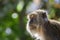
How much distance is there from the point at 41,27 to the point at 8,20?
92.5 inches

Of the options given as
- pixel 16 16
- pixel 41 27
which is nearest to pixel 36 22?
pixel 41 27

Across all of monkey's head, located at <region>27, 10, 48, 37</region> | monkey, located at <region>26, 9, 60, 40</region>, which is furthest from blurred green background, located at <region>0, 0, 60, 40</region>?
monkey's head, located at <region>27, 10, 48, 37</region>

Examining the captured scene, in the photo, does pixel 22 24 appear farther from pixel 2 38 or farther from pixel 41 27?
pixel 41 27

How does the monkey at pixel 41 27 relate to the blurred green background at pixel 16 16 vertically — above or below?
below

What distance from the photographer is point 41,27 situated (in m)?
1.48

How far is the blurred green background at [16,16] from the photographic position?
11.4 ft

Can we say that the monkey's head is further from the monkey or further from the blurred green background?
the blurred green background

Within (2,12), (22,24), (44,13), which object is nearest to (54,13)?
(22,24)

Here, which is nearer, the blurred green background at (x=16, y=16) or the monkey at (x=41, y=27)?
the monkey at (x=41, y=27)

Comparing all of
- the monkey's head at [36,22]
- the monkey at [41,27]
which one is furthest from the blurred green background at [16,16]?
the monkey's head at [36,22]

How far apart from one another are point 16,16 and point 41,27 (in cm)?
213

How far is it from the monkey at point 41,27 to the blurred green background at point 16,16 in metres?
1.81

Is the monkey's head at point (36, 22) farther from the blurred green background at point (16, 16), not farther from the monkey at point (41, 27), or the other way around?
the blurred green background at point (16, 16)

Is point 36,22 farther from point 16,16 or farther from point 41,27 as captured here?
point 16,16
